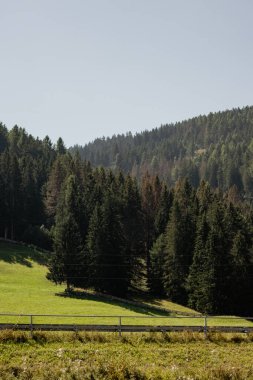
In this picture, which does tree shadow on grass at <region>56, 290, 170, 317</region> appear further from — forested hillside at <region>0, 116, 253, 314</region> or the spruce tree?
the spruce tree

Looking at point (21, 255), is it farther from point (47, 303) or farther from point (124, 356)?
point (124, 356)

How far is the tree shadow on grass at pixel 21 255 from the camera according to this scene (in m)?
75.8

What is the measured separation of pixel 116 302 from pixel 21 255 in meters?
27.1

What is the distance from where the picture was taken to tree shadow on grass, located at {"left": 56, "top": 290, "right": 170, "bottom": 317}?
57.2 metres

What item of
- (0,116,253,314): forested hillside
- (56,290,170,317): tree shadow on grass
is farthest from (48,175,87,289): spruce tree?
(56,290,170,317): tree shadow on grass

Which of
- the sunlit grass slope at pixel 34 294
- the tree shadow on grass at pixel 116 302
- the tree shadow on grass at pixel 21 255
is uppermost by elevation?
the tree shadow on grass at pixel 21 255

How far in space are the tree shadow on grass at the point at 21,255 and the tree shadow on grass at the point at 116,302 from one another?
654 inches

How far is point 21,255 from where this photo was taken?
79688 mm

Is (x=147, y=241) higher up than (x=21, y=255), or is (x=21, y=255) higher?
(x=147, y=241)

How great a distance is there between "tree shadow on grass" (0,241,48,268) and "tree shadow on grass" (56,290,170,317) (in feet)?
54.5

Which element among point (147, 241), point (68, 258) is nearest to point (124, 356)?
point (68, 258)

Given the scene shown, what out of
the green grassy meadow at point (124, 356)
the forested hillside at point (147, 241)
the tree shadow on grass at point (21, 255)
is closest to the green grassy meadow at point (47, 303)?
the tree shadow on grass at point (21, 255)

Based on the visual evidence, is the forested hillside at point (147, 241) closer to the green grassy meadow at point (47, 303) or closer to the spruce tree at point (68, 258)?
the spruce tree at point (68, 258)

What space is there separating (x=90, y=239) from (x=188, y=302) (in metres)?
18.5
